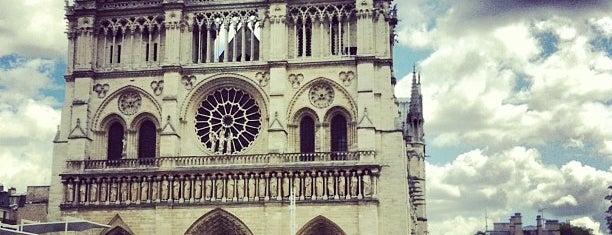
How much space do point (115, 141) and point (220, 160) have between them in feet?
20.4

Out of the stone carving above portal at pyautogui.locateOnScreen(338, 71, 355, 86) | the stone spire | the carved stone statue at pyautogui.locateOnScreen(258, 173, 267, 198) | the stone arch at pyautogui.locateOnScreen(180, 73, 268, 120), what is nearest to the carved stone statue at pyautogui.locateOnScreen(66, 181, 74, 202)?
the stone arch at pyautogui.locateOnScreen(180, 73, 268, 120)

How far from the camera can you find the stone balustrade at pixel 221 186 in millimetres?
42312

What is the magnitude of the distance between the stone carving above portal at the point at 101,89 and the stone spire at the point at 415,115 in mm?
21437

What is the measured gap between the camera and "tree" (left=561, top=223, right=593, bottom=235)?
3255 inches

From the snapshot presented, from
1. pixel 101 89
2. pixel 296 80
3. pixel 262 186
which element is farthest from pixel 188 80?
pixel 262 186

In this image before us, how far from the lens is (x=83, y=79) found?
46.5 metres

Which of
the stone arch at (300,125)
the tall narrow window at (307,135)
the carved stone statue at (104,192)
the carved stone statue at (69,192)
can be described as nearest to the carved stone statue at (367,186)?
the stone arch at (300,125)

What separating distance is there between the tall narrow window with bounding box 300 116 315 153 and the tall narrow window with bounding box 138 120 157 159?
7364 millimetres

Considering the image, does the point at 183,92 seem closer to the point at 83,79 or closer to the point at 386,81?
the point at 83,79

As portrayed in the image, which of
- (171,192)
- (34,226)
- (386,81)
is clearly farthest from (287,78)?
(34,226)

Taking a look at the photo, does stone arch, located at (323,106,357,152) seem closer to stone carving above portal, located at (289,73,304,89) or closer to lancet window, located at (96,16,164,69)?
stone carving above portal, located at (289,73,304,89)

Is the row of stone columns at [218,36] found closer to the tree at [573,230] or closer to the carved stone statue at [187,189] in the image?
the carved stone statue at [187,189]

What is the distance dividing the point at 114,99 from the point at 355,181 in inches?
517

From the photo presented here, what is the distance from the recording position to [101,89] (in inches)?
1836
